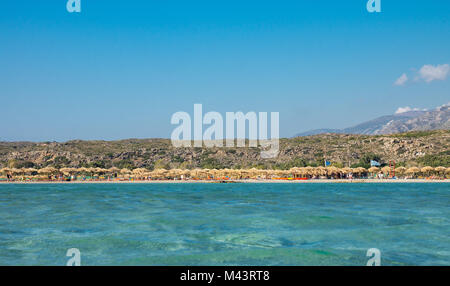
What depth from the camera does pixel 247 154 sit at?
113 meters

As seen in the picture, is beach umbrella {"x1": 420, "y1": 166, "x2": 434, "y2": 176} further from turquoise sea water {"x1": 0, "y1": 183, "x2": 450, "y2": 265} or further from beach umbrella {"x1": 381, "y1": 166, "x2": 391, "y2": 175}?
turquoise sea water {"x1": 0, "y1": 183, "x2": 450, "y2": 265}

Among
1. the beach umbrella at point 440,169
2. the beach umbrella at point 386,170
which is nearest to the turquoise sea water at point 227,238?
the beach umbrella at point 440,169

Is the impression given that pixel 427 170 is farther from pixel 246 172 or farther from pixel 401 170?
pixel 246 172

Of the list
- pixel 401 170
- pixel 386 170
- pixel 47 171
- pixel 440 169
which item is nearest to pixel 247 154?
pixel 386 170

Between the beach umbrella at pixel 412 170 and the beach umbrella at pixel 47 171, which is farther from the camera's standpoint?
the beach umbrella at pixel 47 171

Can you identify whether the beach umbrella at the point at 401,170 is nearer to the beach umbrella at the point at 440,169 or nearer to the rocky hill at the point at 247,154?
the beach umbrella at the point at 440,169

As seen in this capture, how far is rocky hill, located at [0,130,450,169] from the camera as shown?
9688 cm

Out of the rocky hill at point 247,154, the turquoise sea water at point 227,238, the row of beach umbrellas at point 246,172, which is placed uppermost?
the rocky hill at point 247,154

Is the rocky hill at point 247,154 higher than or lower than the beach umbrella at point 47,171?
higher

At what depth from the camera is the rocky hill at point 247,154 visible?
3814 inches

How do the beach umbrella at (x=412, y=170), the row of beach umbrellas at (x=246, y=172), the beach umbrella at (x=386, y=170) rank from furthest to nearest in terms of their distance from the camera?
the beach umbrella at (x=386, y=170), the row of beach umbrellas at (x=246, y=172), the beach umbrella at (x=412, y=170)

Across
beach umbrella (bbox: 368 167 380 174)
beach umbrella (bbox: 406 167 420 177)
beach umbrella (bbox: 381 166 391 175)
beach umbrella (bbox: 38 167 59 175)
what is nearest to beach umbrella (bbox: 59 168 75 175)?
beach umbrella (bbox: 38 167 59 175)
